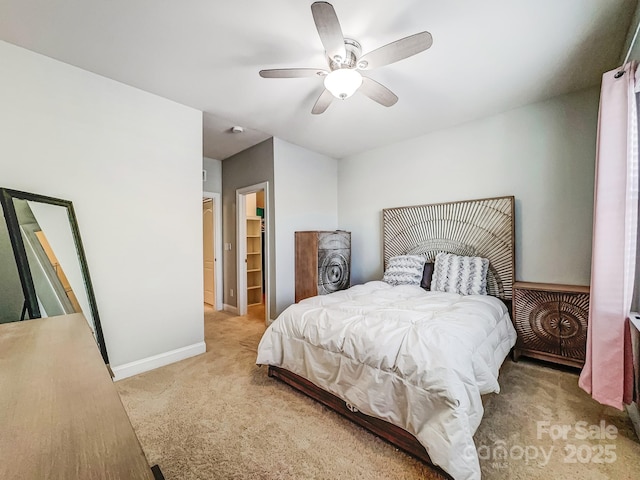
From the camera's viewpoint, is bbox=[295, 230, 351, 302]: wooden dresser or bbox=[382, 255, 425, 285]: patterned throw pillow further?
bbox=[295, 230, 351, 302]: wooden dresser

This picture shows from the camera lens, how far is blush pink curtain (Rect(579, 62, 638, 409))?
5.57 feet

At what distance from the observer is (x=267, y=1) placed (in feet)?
5.10

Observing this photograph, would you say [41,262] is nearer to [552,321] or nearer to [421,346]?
[421,346]

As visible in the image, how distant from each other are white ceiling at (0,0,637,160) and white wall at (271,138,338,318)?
0.95 meters

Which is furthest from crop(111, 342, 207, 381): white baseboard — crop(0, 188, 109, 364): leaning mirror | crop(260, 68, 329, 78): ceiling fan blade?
crop(260, 68, 329, 78): ceiling fan blade

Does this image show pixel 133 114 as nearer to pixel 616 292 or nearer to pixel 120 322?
pixel 120 322

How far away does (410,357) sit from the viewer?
4.86 ft

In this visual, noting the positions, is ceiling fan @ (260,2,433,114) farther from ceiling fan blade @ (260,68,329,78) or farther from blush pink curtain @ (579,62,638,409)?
blush pink curtain @ (579,62,638,409)

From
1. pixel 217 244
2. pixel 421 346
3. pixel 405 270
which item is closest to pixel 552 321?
pixel 405 270

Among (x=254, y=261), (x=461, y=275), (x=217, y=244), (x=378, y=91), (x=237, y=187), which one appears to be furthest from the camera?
(x=254, y=261)

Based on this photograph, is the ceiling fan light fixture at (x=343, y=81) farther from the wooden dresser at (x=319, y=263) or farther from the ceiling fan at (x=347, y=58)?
the wooden dresser at (x=319, y=263)

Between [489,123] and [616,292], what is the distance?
2083 millimetres

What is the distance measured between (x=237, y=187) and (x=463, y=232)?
128 inches

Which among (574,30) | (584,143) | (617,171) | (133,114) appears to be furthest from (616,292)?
(133,114)
